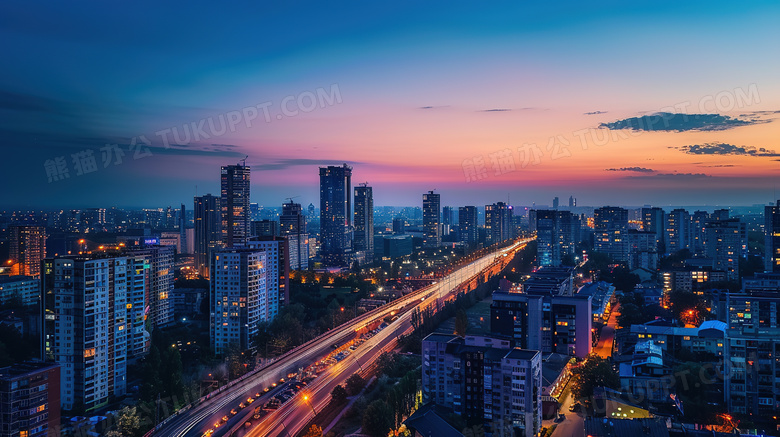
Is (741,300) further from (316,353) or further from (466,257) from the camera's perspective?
(466,257)

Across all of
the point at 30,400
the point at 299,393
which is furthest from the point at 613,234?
the point at 30,400

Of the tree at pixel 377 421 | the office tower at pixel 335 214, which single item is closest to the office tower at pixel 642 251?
the office tower at pixel 335 214

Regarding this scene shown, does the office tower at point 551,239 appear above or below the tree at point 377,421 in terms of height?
above

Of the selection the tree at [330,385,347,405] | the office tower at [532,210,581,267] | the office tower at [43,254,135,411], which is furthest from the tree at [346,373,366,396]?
the office tower at [532,210,581,267]

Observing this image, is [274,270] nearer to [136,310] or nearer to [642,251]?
[136,310]

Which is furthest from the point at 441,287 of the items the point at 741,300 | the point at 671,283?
the point at 741,300

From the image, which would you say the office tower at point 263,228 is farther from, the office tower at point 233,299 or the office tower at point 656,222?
the office tower at point 656,222
